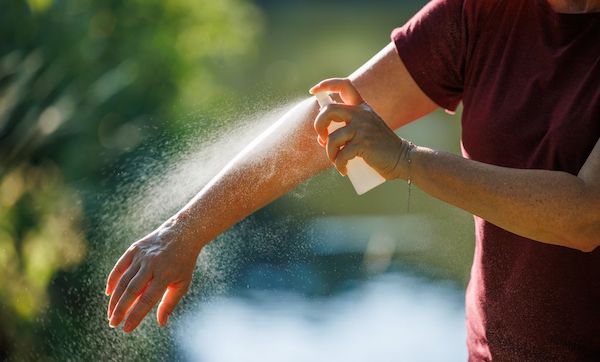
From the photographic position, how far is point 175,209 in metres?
3.18

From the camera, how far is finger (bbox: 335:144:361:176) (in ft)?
4.72

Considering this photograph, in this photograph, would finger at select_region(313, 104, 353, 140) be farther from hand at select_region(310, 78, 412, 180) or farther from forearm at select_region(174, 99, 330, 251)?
forearm at select_region(174, 99, 330, 251)

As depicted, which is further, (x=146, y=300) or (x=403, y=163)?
(x=146, y=300)

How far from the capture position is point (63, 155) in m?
5.07

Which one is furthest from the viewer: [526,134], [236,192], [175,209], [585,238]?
[175,209]

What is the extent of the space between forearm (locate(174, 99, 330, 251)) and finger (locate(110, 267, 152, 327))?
15cm

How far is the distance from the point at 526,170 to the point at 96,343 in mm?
1749

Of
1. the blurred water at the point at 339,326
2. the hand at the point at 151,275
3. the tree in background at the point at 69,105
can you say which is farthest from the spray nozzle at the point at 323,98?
the tree in background at the point at 69,105

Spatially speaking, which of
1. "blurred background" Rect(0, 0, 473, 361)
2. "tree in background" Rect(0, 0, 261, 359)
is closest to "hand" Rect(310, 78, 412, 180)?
"blurred background" Rect(0, 0, 473, 361)

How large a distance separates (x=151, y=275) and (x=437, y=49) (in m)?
0.71

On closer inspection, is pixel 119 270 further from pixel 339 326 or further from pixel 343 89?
pixel 339 326

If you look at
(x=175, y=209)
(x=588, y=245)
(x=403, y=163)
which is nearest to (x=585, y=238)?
(x=588, y=245)

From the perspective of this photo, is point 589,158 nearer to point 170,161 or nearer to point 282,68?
point 170,161

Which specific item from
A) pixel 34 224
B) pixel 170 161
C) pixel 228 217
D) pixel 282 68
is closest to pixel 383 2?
pixel 282 68
